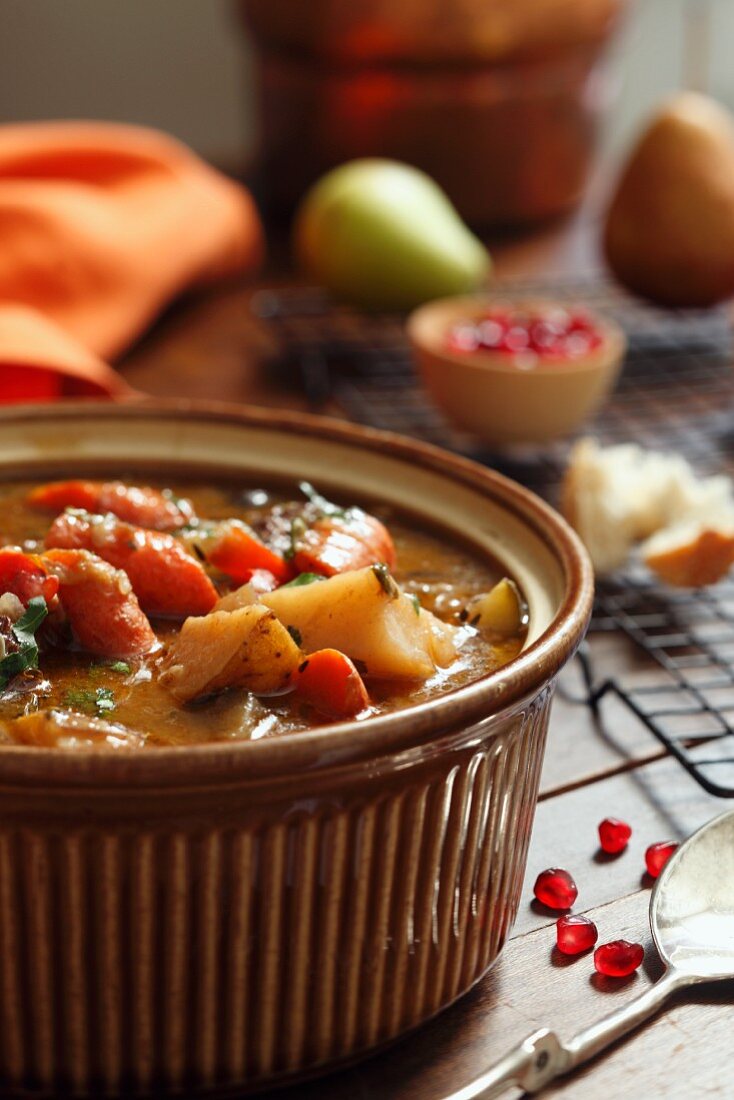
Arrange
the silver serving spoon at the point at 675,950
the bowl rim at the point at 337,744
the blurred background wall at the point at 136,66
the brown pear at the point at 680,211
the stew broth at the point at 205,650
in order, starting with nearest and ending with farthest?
the bowl rim at the point at 337,744 < the silver serving spoon at the point at 675,950 < the stew broth at the point at 205,650 < the brown pear at the point at 680,211 < the blurred background wall at the point at 136,66

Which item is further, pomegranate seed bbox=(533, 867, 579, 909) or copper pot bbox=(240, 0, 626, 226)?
copper pot bbox=(240, 0, 626, 226)

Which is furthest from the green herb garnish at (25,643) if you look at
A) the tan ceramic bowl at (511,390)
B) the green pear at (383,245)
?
Result: the green pear at (383,245)

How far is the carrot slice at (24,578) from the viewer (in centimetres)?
127

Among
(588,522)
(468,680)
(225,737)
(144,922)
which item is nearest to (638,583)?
(588,522)

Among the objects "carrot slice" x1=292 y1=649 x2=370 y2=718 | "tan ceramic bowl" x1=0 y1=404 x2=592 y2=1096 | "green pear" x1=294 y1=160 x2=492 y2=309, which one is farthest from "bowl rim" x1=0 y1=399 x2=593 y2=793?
"green pear" x1=294 y1=160 x2=492 y2=309

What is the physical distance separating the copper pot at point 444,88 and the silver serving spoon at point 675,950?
8.45 feet

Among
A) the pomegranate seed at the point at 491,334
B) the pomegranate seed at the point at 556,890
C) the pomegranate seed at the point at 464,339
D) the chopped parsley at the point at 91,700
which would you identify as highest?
the chopped parsley at the point at 91,700

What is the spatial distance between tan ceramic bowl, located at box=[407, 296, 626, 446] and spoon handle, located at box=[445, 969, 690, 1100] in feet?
4.47

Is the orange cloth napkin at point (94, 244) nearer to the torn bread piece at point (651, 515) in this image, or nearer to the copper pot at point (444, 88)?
the copper pot at point (444, 88)

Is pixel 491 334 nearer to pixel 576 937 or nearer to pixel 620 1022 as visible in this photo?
pixel 576 937

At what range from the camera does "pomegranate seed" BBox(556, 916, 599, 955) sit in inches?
49.3

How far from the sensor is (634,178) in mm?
2945

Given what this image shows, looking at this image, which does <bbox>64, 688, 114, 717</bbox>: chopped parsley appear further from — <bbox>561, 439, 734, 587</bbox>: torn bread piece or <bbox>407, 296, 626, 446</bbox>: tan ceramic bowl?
<bbox>407, 296, 626, 446</bbox>: tan ceramic bowl

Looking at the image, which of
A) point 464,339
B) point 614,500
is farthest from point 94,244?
point 614,500
